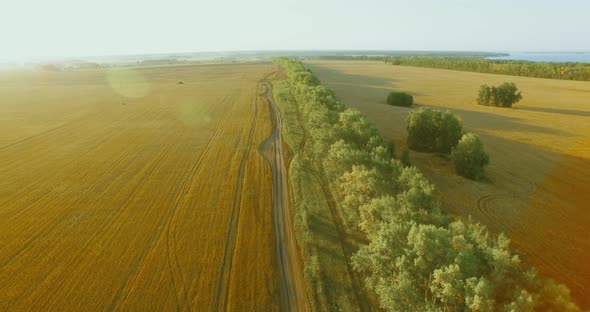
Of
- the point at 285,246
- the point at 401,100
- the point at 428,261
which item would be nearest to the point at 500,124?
the point at 401,100

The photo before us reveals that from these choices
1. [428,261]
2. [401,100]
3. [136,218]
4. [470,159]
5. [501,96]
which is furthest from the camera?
[401,100]

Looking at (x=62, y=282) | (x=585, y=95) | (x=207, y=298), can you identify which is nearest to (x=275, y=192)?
(x=207, y=298)

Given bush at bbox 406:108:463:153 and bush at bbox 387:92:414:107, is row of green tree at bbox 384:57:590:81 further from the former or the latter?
bush at bbox 406:108:463:153

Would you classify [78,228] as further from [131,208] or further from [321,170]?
[321,170]

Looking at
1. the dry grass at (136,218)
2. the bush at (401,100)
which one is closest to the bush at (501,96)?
the bush at (401,100)

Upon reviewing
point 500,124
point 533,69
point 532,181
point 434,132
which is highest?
point 533,69

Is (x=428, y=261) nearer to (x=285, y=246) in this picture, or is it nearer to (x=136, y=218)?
(x=285, y=246)

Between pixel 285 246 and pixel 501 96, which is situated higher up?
pixel 501 96

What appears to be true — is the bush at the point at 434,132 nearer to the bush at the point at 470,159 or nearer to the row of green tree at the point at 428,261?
the bush at the point at 470,159
